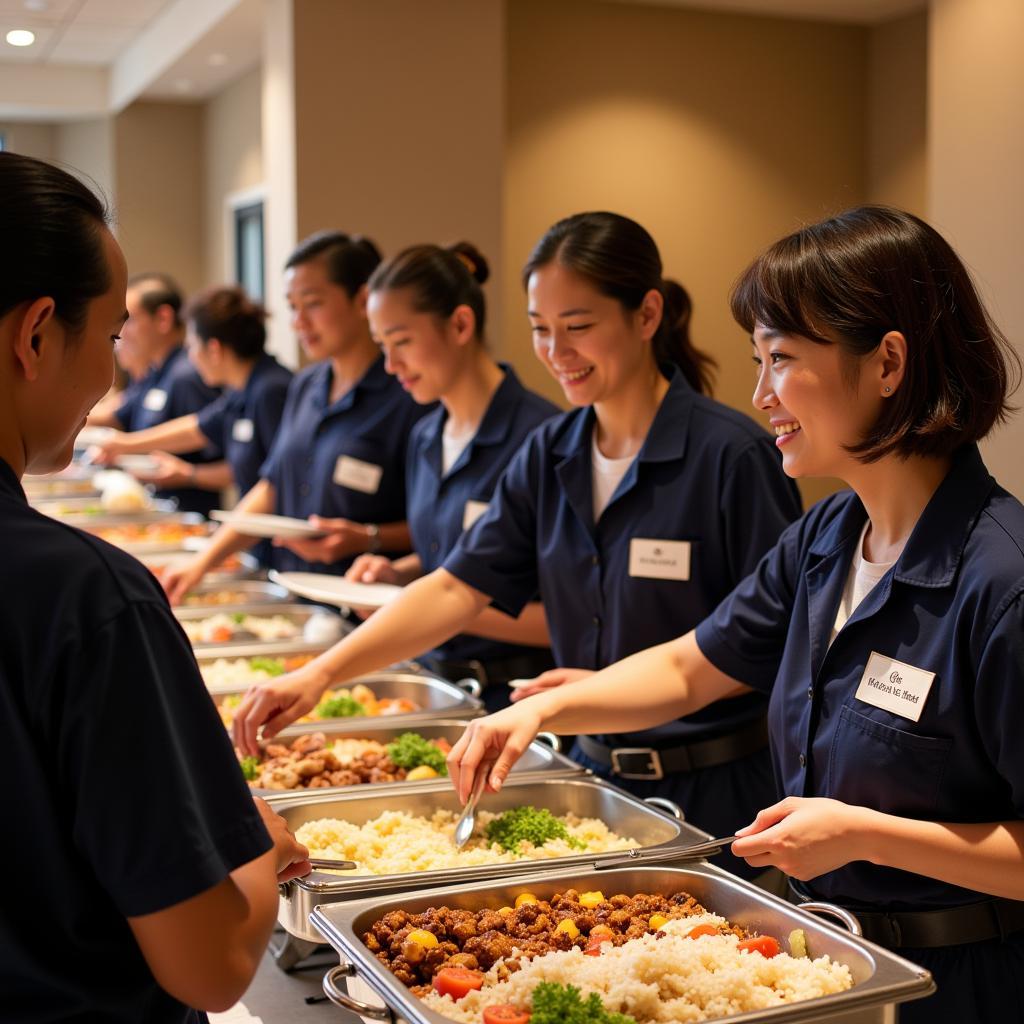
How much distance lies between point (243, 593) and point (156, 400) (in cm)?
264

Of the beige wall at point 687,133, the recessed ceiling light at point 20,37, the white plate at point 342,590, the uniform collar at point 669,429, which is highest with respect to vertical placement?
the recessed ceiling light at point 20,37

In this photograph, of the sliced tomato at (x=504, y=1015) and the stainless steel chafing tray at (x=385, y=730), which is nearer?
the sliced tomato at (x=504, y=1015)

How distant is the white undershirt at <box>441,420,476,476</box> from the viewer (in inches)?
108

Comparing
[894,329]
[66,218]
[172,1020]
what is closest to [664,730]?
[894,329]

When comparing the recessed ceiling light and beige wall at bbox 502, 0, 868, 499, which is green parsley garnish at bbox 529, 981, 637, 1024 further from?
the recessed ceiling light

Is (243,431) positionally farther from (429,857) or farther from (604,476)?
(429,857)

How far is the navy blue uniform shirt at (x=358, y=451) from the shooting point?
128 inches

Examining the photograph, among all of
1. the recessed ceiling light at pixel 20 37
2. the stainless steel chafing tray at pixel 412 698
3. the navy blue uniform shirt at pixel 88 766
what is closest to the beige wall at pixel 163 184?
the recessed ceiling light at pixel 20 37

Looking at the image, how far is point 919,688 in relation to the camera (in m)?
1.36

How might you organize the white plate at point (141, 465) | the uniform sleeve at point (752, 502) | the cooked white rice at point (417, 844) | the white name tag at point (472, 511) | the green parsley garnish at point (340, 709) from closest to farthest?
1. the cooked white rice at point (417, 844)
2. the uniform sleeve at point (752, 502)
3. the green parsley garnish at point (340, 709)
4. the white name tag at point (472, 511)
5. the white plate at point (141, 465)

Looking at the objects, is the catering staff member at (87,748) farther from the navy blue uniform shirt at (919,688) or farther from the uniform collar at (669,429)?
the uniform collar at (669,429)

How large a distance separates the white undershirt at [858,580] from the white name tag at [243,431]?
2.98 meters

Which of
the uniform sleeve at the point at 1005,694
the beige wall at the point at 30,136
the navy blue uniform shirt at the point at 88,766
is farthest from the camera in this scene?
the beige wall at the point at 30,136

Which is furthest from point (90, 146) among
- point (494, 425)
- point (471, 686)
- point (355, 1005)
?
point (355, 1005)
